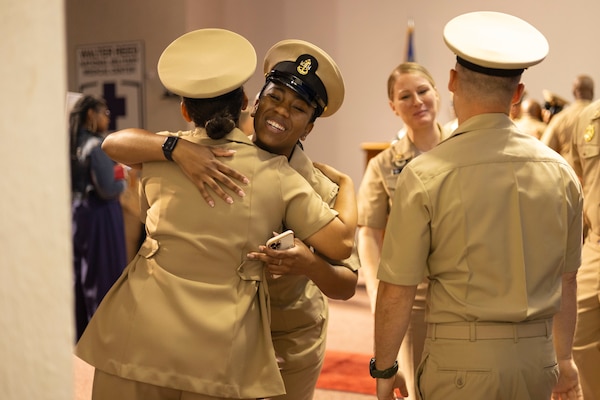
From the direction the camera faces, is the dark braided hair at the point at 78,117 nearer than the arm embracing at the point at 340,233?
No

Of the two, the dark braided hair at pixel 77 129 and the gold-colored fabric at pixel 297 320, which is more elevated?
the gold-colored fabric at pixel 297 320

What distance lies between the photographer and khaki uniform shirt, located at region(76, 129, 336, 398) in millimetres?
1601

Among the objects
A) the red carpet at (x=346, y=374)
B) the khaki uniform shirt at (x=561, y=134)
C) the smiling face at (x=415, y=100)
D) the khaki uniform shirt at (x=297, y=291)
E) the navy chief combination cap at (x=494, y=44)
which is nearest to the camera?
the navy chief combination cap at (x=494, y=44)

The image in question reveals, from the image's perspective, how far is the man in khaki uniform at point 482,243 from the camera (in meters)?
1.71

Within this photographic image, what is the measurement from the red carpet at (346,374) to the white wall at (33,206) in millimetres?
3590

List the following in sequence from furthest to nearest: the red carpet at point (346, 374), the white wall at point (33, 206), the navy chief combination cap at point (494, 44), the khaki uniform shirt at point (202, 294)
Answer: the red carpet at point (346, 374), the navy chief combination cap at point (494, 44), the khaki uniform shirt at point (202, 294), the white wall at point (33, 206)

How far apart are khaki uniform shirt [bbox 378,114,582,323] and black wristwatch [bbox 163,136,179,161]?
56 cm

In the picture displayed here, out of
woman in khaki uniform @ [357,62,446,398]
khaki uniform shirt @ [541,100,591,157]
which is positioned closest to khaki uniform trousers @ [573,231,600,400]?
woman in khaki uniform @ [357,62,446,398]

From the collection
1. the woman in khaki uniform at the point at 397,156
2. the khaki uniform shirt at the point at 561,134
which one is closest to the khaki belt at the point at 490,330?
Result: the woman in khaki uniform at the point at 397,156

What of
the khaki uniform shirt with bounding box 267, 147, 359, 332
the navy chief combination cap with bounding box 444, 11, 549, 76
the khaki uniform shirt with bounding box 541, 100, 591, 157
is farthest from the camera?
the khaki uniform shirt with bounding box 541, 100, 591, 157

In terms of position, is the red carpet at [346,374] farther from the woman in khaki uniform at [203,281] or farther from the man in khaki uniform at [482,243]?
Answer: the woman in khaki uniform at [203,281]

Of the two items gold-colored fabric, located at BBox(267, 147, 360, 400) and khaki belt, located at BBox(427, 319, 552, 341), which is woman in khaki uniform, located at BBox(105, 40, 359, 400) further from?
khaki belt, located at BBox(427, 319, 552, 341)

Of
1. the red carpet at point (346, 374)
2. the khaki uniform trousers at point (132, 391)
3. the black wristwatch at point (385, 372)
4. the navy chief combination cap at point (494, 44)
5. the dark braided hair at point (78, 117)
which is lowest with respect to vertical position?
the red carpet at point (346, 374)

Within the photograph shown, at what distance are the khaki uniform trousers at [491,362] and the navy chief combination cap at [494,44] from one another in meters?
0.62
